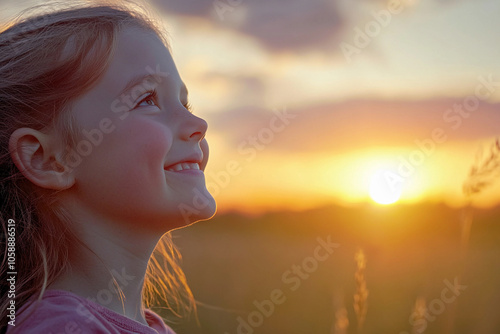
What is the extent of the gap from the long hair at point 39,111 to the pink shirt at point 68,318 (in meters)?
0.16

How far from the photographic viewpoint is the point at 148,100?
2027 mm

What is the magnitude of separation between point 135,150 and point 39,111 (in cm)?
43

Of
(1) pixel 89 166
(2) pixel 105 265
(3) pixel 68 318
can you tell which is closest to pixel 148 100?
(1) pixel 89 166

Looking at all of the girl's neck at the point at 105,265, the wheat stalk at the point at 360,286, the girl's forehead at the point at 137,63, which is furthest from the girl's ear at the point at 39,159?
the wheat stalk at the point at 360,286

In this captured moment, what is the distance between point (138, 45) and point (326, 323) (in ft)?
9.66

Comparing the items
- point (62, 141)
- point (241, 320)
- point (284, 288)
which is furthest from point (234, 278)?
point (62, 141)

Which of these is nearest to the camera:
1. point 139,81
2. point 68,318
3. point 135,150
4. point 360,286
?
point 68,318

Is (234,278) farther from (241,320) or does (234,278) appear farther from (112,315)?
(112,315)

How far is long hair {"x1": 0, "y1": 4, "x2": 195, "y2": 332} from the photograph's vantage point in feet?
6.27

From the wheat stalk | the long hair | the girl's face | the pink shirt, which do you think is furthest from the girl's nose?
the wheat stalk

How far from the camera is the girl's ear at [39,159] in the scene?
188 cm

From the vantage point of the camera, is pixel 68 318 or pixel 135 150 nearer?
pixel 68 318

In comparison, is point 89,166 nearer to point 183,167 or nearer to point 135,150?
point 135,150

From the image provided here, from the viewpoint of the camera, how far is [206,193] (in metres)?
2.09
